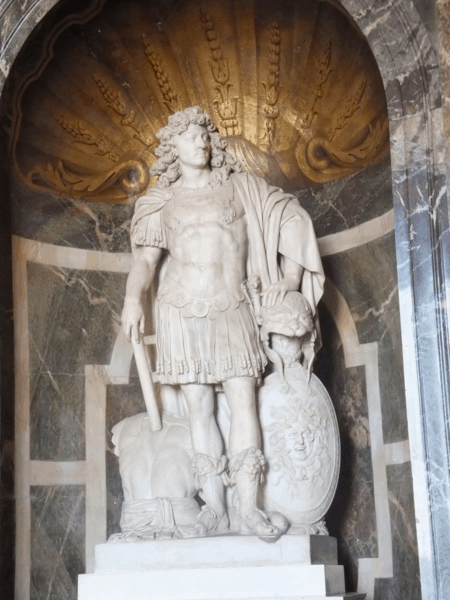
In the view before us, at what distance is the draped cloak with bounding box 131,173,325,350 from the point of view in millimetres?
5059

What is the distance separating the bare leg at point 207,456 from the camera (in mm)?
4707

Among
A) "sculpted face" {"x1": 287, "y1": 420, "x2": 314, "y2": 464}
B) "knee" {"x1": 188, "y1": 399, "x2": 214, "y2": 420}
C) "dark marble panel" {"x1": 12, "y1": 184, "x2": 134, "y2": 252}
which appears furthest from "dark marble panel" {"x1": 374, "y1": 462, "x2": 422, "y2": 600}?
"dark marble panel" {"x1": 12, "y1": 184, "x2": 134, "y2": 252}

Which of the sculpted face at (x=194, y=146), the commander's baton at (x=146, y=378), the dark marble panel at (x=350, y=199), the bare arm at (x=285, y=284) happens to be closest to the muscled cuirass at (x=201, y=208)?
the sculpted face at (x=194, y=146)

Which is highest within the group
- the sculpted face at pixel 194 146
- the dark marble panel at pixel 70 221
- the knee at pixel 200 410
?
the sculpted face at pixel 194 146

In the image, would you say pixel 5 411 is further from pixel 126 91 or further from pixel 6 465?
pixel 126 91

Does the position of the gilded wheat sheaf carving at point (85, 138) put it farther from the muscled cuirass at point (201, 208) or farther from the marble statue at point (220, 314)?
the muscled cuirass at point (201, 208)

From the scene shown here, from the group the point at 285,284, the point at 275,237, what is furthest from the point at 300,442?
the point at 275,237

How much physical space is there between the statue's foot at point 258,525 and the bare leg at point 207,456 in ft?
0.57

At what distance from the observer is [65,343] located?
5812 millimetres

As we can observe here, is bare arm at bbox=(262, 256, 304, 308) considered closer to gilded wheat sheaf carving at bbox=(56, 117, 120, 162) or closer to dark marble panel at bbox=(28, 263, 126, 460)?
dark marble panel at bbox=(28, 263, 126, 460)

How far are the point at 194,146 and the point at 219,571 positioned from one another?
80.9 inches

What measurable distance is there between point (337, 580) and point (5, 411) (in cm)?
196

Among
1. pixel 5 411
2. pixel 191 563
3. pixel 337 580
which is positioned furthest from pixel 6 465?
pixel 337 580

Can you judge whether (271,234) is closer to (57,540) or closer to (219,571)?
(219,571)
